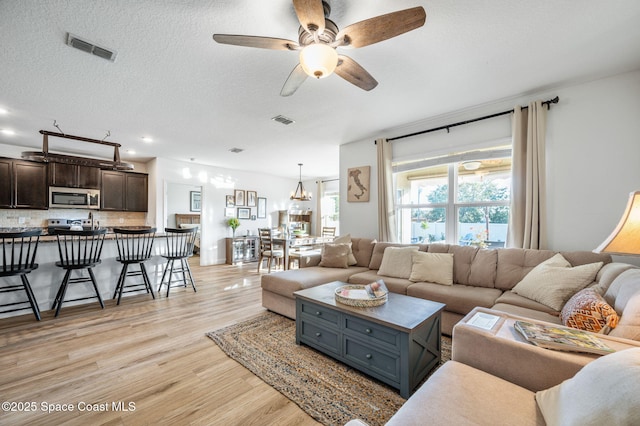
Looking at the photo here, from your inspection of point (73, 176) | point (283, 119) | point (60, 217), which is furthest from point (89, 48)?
point (60, 217)

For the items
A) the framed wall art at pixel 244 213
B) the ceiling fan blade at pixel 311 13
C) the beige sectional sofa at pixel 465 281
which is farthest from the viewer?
the framed wall art at pixel 244 213

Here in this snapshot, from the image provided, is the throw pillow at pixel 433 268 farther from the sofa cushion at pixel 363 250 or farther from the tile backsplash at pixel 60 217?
the tile backsplash at pixel 60 217

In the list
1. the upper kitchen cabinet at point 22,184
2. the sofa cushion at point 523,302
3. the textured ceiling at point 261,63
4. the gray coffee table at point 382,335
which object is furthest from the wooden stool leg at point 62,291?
the sofa cushion at point 523,302

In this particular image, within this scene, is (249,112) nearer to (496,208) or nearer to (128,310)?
(128,310)

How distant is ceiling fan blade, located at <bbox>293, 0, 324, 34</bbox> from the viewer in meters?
1.34

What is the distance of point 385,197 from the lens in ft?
13.5

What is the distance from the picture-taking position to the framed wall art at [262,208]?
25.9 ft

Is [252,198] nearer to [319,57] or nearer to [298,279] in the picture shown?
[298,279]

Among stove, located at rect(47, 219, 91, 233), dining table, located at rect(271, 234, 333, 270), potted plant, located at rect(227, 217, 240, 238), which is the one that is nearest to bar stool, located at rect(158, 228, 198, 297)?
dining table, located at rect(271, 234, 333, 270)

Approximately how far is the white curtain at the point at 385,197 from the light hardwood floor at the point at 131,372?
217 centimetres

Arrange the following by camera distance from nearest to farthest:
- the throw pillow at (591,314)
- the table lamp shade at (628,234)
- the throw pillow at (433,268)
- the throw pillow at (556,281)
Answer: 1. the table lamp shade at (628,234)
2. the throw pillow at (591,314)
3. the throw pillow at (556,281)
4. the throw pillow at (433,268)

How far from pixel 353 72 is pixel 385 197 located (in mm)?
2457

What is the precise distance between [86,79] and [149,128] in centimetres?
148

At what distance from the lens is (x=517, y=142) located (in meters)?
2.98
